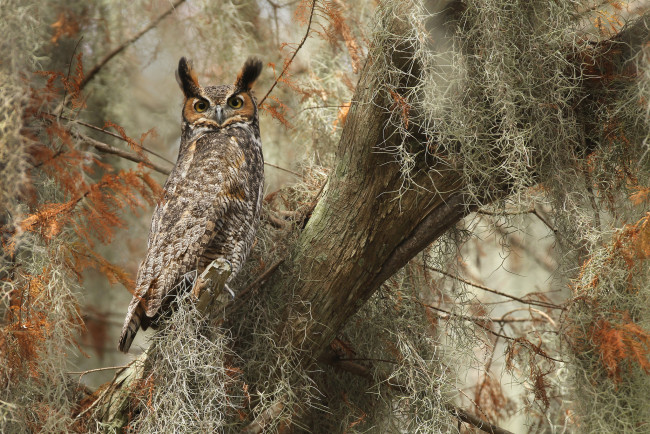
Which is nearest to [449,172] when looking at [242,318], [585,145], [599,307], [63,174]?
[585,145]

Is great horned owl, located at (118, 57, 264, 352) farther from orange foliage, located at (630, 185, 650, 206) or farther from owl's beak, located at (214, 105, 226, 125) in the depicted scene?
orange foliage, located at (630, 185, 650, 206)

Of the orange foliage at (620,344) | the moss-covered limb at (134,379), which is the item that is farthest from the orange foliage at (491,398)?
the moss-covered limb at (134,379)

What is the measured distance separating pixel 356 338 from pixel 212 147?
831 mm


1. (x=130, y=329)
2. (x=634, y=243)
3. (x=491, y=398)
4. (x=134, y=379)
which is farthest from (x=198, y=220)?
(x=491, y=398)

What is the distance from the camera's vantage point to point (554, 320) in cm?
267

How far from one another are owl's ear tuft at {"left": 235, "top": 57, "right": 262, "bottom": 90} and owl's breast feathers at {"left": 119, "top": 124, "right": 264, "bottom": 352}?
0.24 metres

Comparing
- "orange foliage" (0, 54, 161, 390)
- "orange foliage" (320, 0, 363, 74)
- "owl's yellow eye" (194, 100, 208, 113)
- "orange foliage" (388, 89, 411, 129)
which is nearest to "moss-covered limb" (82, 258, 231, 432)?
"orange foliage" (0, 54, 161, 390)

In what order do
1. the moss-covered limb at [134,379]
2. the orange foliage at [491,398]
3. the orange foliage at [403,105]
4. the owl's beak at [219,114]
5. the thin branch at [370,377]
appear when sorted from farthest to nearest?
the orange foliage at [491,398] → the owl's beak at [219,114] → the thin branch at [370,377] → the moss-covered limb at [134,379] → the orange foliage at [403,105]

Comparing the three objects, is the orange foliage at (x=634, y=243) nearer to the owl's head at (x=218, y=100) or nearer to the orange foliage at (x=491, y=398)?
the orange foliage at (x=491, y=398)

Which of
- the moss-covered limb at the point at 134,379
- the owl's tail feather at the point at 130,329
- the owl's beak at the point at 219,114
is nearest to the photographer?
the moss-covered limb at the point at 134,379

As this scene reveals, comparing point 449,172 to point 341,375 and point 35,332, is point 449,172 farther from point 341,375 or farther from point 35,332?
point 35,332

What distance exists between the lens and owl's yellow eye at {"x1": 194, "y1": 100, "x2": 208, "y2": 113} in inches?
96.2

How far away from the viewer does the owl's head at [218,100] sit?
2.41m

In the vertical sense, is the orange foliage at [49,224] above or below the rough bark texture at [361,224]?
below
